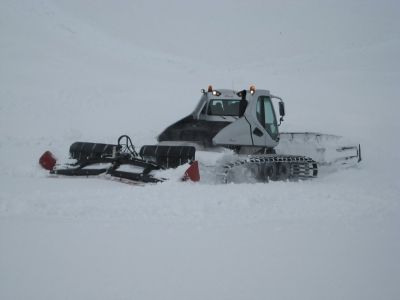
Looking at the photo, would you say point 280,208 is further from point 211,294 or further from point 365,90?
point 365,90

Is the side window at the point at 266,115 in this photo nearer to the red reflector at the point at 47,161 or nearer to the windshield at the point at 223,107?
the windshield at the point at 223,107

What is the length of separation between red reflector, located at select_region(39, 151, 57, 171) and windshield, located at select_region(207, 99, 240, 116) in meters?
3.43

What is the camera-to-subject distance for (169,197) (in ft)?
19.7

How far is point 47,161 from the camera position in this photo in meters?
8.83

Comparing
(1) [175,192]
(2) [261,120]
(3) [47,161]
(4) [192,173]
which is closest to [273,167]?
(2) [261,120]

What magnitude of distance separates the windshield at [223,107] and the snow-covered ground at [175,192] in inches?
92.3

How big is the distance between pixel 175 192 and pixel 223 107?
422cm

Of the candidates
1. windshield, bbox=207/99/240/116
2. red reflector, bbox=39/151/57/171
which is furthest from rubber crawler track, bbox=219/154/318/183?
red reflector, bbox=39/151/57/171

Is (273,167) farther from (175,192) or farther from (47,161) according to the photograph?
(47,161)

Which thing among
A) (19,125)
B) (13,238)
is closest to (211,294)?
(13,238)

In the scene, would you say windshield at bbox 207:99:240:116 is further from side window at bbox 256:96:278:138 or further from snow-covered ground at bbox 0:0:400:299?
snow-covered ground at bbox 0:0:400:299

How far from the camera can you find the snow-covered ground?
3600mm

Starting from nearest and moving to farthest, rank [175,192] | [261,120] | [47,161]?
[175,192] → [47,161] → [261,120]

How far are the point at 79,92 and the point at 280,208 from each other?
1549cm
